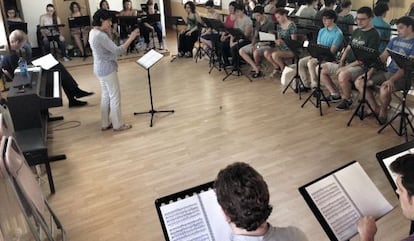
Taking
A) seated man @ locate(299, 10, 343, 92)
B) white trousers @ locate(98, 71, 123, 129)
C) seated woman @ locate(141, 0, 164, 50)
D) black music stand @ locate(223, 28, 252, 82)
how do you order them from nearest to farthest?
white trousers @ locate(98, 71, 123, 129), seated man @ locate(299, 10, 343, 92), black music stand @ locate(223, 28, 252, 82), seated woman @ locate(141, 0, 164, 50)

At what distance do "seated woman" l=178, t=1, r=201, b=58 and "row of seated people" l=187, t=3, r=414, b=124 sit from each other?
4.97ft

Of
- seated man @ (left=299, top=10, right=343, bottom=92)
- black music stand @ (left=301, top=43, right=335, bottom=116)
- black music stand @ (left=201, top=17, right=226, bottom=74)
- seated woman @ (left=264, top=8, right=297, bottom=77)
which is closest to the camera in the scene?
black music stand @ (left=301, top=43, right=335, bottom=116)

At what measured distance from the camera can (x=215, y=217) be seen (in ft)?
6.58

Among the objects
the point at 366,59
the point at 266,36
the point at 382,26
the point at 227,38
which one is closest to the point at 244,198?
the point at 366,59

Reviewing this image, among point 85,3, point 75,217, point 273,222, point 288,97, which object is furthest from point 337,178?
point 85,3

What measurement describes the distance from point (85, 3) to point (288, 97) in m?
6.47

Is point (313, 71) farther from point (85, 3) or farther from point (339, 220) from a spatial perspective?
point (85, 3)

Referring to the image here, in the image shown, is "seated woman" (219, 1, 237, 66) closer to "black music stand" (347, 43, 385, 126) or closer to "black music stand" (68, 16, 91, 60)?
"black music stand" (347, 43, 385, 126)

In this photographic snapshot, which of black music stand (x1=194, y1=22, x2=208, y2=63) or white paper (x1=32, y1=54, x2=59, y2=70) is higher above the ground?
white paper (x1=32, y1=54, x2=59, y2=70)

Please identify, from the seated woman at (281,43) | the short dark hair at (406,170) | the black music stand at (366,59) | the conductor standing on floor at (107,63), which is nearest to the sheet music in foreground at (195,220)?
the short dark hair at (406,170)

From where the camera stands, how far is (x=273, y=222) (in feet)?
11.3

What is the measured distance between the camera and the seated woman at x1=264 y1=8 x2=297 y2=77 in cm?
682

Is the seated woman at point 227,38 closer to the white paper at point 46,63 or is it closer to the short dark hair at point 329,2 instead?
the short dark hair at point 329,2

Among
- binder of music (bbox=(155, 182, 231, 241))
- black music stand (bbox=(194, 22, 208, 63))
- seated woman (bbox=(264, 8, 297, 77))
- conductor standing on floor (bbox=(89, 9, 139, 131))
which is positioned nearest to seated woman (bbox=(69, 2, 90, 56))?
black music stand (bbox=(194, 22, 208, 63))
